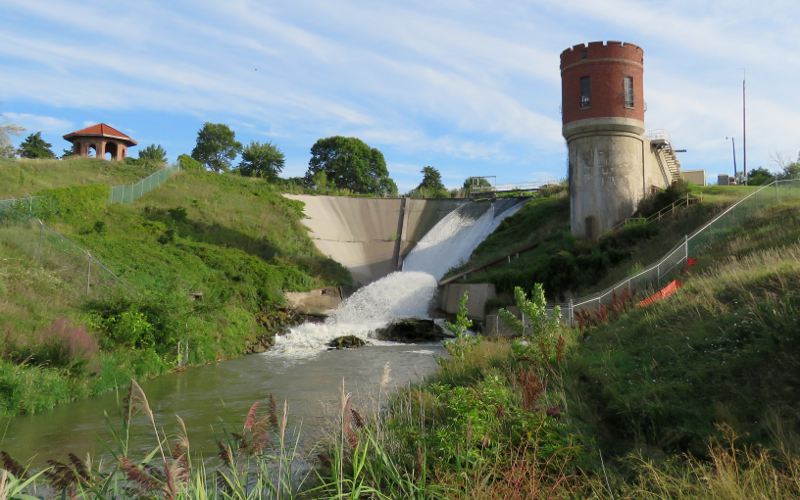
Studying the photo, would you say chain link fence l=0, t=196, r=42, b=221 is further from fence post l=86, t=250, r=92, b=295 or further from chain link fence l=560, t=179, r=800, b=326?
chain link fence l=560, t=179, r=800, b=326

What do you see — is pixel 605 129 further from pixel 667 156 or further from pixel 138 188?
pixel 138 188

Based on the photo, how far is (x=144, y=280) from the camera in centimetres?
2402

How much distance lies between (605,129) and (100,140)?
4224 cm

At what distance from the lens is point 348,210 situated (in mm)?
46406

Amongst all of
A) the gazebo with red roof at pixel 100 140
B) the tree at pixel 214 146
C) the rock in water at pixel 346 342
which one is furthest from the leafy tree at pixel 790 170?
the tree at pixel 214 146

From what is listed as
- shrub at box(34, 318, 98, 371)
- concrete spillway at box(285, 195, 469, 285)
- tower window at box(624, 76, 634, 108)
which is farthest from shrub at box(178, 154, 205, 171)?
shrub at box(34, 318, 98, 371)

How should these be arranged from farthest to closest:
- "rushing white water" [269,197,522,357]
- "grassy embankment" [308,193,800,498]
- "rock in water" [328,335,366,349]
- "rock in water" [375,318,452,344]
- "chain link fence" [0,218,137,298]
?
"rock in water" [375,318,452,344]
"rushing white water" [269,197,522,357]
"rock in water" [328,335,366,349]
"chain link fence" [0,218,137,298]
"grassy embankment" [308,193,800,498]

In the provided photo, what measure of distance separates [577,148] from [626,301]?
21.1 m

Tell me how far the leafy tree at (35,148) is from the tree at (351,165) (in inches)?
1320

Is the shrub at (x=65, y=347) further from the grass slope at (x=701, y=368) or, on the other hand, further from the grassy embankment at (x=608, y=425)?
the grass slope at (x=701, y=368)

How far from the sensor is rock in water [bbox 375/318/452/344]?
1046 inches

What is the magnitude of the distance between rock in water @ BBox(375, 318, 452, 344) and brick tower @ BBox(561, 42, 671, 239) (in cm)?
995

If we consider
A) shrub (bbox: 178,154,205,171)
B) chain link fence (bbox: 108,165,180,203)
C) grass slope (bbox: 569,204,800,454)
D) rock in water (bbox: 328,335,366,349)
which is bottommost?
rock in water (bbox: 328,335,366,349)

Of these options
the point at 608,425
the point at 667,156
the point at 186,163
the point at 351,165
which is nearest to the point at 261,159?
the point at 351,165
